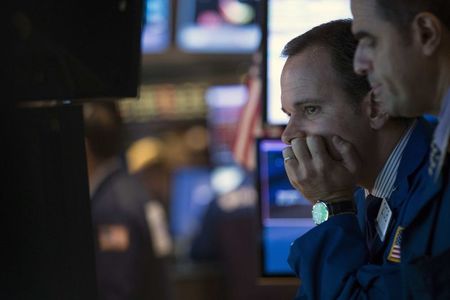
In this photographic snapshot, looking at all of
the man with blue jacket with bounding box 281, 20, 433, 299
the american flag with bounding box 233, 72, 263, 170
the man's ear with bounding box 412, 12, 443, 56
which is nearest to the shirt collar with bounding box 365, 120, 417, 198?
the man with blue jacket with bounding box 281, 20, 433, 299

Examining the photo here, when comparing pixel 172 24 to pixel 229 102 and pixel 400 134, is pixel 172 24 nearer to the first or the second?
pixel 229 102

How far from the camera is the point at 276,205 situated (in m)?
3.63

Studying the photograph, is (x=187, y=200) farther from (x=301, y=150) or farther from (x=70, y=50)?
(x=301, y=150)

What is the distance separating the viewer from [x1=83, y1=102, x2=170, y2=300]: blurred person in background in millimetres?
5043

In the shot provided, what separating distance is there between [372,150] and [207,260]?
5422 mm

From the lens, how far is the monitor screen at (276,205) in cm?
354

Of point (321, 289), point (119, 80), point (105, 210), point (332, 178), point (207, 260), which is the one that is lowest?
point (207, 260)

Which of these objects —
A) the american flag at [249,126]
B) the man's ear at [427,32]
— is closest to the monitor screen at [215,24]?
the american flag at [249,126]

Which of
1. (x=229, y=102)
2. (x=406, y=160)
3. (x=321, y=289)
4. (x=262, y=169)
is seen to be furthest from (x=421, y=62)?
(x=229, y=102)

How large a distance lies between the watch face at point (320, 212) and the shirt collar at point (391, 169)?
13cm

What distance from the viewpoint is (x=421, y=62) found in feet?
6.27

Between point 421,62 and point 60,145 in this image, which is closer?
point 421,62

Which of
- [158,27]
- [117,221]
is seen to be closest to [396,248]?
[117,221]

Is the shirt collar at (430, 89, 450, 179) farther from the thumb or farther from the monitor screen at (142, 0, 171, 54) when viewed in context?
the monitor screen at (142, 0, 171, 54)
